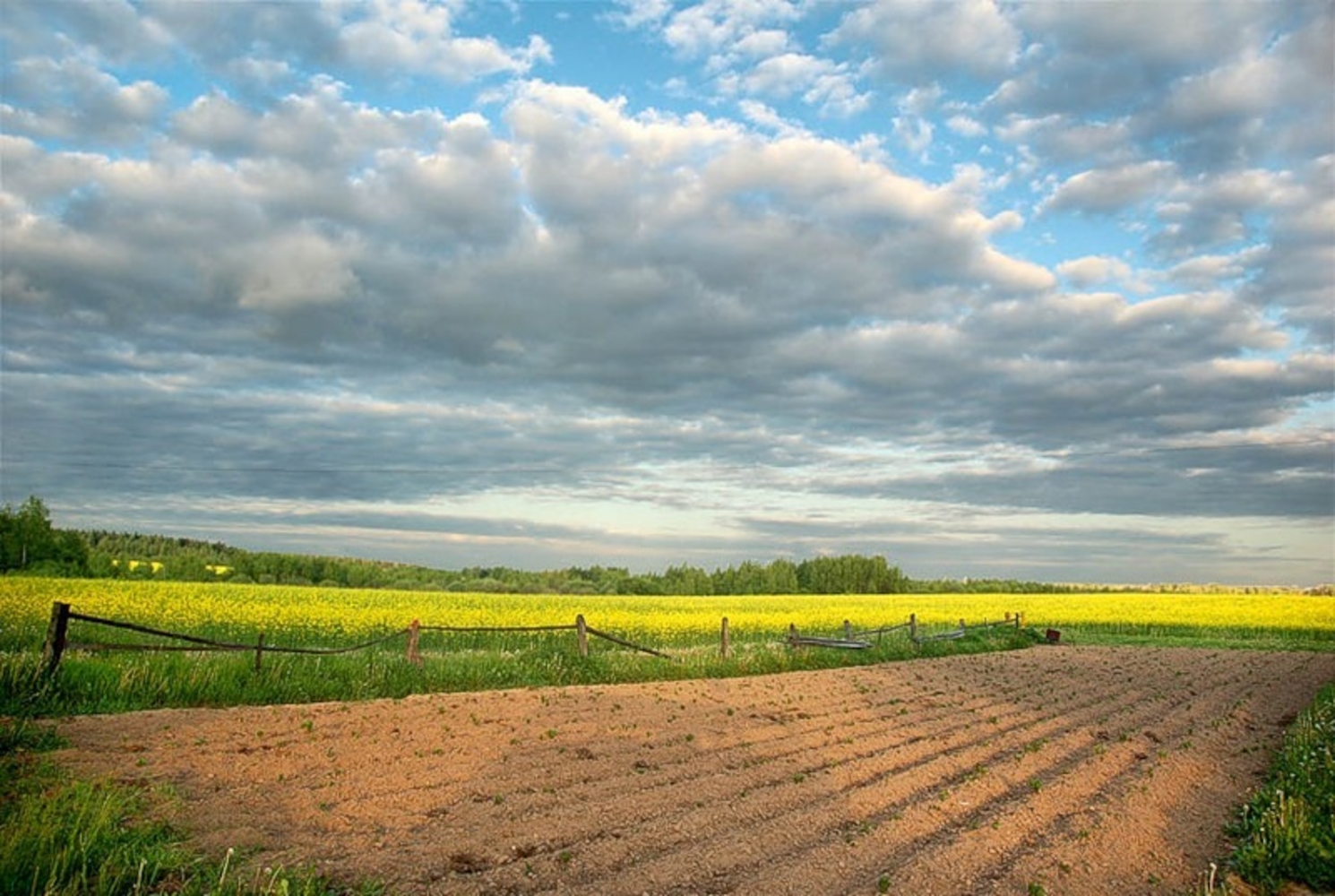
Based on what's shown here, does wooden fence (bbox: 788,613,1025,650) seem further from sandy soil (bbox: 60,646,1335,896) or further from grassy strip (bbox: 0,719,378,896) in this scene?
grassy strip (bbox: 0,719,378,896)

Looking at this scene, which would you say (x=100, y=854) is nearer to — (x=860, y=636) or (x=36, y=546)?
(x=860, y=636)

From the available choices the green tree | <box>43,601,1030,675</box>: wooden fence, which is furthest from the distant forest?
<box>43,601,1030,675</box>: wooden fence

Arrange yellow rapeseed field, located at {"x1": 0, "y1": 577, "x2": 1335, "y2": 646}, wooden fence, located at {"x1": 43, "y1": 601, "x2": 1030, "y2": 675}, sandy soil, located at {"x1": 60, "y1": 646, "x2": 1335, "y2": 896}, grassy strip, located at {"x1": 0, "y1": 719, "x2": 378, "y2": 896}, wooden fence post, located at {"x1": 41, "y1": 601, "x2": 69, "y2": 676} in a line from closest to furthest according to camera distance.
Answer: grassy strip, located at {"x1": 0, "y1": 719, "x2": 378, "y2": 896} → sandy soil, located at {"x1": 60, "y1": 646, "x2": 1335, "y2": 896} → wooden fence post, located at {"x1": 41, "y1": 601, "x2": 69, "y2": 676} → wooden fence, located at {"x1": 43, "y1": 601, "x2": 1030, "y2": 675} → yellow rapeseed field, located at {"x1": 0, "y1": 577, "x2": 1335, "y2": 646}

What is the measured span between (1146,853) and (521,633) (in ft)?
73.0

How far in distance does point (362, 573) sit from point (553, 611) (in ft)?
149

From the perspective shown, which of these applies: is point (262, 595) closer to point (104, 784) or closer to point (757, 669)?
point (757, 669)

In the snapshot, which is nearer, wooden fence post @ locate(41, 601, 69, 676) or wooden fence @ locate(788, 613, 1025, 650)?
wooden fence post @ locate(41, 601, 69, 676)

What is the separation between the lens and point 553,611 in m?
41.8

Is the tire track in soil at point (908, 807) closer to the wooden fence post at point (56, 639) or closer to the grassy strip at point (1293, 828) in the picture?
the grassy strip at point (1293, 828)

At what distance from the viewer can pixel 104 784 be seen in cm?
913

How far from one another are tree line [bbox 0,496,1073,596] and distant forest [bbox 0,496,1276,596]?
0.09 m

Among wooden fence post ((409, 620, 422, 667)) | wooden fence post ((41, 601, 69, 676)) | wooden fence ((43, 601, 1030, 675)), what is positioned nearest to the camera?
wooden fence post ((41, 601, 69, 676))

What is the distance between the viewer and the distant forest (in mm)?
58250

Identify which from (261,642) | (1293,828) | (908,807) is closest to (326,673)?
(261,642)
